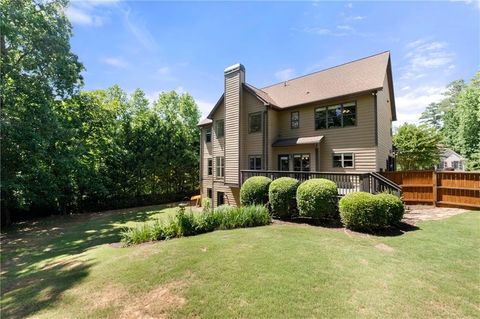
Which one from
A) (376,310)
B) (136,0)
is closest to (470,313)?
(376,310)

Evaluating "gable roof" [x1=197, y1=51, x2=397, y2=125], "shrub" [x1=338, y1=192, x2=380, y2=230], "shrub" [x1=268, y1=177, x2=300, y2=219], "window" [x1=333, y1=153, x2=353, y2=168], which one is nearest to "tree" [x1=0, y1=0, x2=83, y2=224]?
"gable roof" [x1=197, y1=51, x2=397, y2=125]

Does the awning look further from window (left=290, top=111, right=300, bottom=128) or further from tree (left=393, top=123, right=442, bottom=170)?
tree (left=393, top=123, right=442, bottom=170)

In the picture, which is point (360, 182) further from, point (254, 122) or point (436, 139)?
point (436, 139)

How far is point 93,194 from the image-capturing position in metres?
19.5

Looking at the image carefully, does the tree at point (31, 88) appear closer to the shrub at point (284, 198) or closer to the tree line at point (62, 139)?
the tree line at point (62, 139)

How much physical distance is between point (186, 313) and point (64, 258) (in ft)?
21.5

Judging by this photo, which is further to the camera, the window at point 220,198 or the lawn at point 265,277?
the window at point 220,198

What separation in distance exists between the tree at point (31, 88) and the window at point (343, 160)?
15.7m

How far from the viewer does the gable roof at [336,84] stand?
527 inches

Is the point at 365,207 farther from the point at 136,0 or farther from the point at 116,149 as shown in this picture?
the point at 116,149

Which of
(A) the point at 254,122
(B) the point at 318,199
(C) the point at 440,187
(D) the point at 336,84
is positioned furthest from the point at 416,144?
(B) the point at 318,199

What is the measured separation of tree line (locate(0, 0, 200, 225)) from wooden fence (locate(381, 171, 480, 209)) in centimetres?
1826

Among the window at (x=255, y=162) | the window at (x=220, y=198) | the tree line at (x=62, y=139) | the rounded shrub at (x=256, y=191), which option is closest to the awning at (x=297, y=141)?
the window at (x=255, y=162)

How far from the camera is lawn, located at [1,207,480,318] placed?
3883 mm
